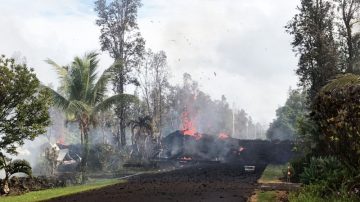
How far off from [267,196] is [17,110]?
10969mm

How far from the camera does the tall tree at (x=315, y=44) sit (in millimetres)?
28203

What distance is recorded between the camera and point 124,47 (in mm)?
44750

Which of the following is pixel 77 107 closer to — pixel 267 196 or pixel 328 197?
pixel 267 196

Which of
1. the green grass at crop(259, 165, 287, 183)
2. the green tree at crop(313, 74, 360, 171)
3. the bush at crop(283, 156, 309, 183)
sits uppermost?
the green tree at crop(313, 74, 360, 171)

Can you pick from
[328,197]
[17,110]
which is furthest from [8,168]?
[328,197]

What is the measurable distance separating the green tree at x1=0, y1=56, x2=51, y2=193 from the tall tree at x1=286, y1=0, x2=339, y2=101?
18317 mm

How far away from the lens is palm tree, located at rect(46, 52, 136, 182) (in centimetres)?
2541

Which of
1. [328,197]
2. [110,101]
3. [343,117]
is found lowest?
[328,197]

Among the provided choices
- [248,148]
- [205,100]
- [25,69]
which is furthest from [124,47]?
[205,100]

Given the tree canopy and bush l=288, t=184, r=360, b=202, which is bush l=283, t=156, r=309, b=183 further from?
the tree canopy

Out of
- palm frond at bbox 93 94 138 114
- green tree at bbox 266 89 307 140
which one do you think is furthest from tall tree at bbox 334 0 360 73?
green tree at bbox 266 89 307 140

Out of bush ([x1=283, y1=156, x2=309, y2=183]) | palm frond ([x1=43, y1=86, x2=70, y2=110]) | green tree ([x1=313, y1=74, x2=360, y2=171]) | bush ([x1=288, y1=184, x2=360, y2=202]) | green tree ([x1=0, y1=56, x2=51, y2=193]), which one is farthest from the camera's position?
palm frond ([x1=43, y1=86, x2=70, y2=110])

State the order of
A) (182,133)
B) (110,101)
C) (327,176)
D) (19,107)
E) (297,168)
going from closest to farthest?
1. (327,176)
2. (19,107)
3. (297,168)
4. (110,101)
5. (182,133)

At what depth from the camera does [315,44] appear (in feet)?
95.8
